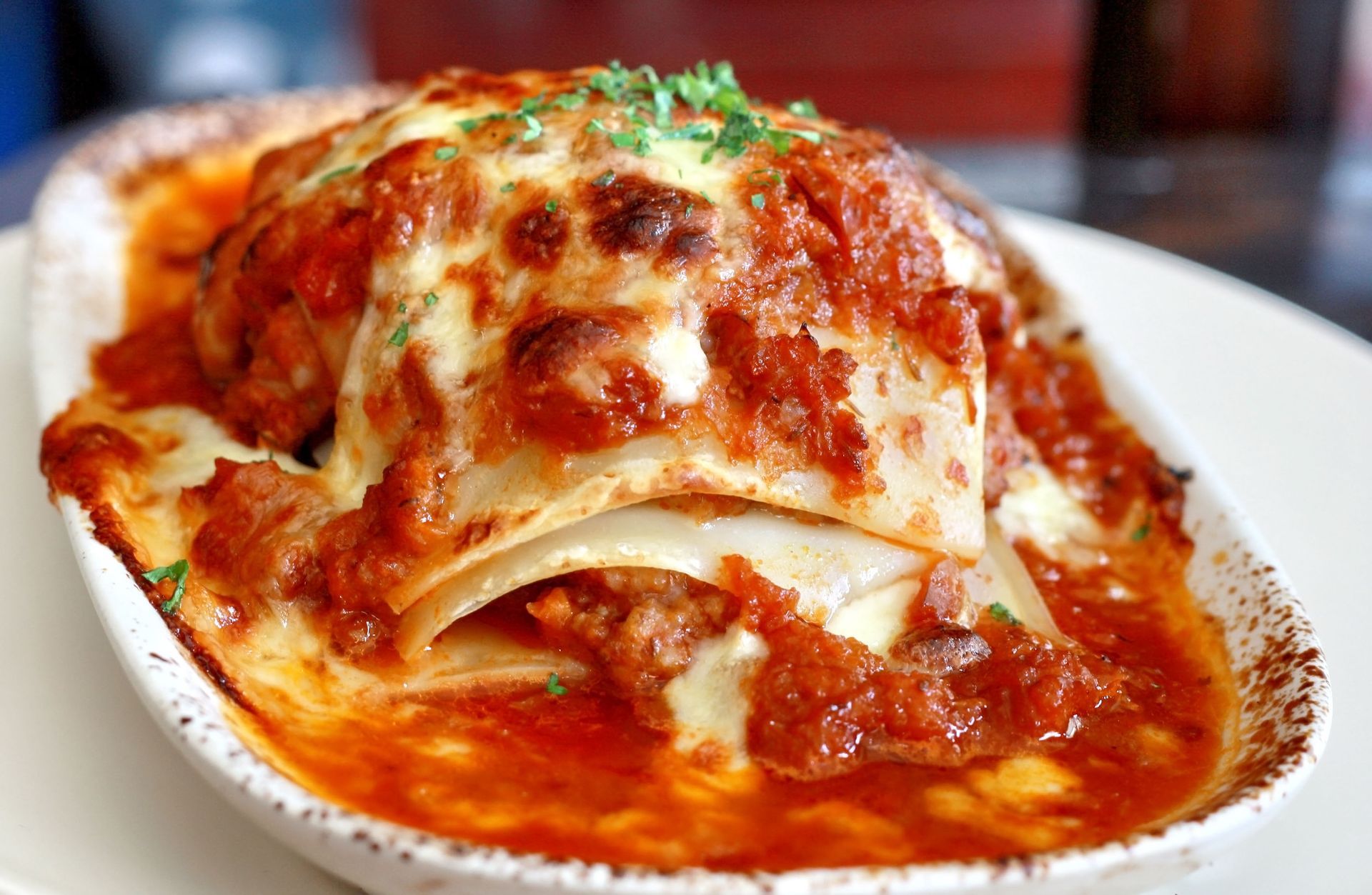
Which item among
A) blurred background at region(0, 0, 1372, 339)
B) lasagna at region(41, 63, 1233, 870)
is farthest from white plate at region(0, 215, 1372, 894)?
blurred background at region(0, 0, 1372, 339)

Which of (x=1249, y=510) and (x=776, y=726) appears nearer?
(x=776, y=726)

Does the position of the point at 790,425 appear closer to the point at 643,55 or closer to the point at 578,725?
the point at 578,725

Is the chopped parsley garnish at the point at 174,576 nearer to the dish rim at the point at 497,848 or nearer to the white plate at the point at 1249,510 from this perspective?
the dish rim at the point at 497,848

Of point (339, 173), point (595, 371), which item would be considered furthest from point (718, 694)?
point (339, 173)

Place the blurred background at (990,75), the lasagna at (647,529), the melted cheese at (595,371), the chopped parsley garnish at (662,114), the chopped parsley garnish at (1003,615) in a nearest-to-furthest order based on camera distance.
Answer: the lasagna at (647,529), the melted cheese at (595,371), the chopped parsley garnish at (1003,615), the chopped parsley garnish at (662,114), the blurred background at (990,75)

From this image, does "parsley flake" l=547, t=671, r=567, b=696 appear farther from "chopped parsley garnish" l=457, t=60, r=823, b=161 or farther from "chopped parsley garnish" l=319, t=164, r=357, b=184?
"chopped parsley garnish" l=319, t=164, r=357, b=184

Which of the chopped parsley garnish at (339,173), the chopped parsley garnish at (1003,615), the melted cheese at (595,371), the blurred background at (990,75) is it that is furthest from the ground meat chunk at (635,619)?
the blurred background at (990,75)

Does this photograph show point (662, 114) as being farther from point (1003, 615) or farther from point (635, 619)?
A: point (1003, 615)

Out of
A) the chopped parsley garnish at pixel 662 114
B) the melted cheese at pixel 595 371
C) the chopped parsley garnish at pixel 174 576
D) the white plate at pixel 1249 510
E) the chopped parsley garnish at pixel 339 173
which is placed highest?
the chopped parsley garnish at pixel 662 114

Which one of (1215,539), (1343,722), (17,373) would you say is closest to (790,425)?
(1215,539)
